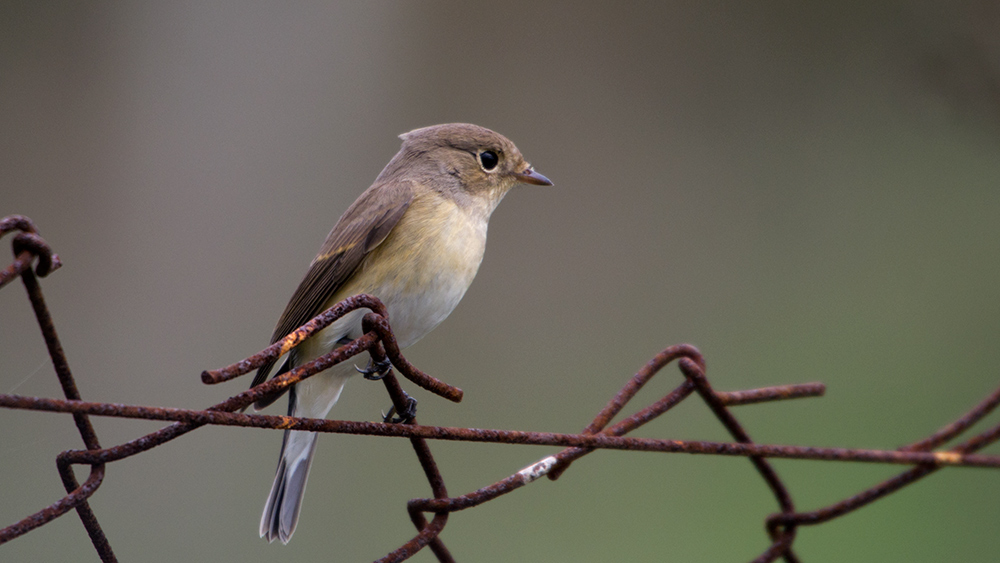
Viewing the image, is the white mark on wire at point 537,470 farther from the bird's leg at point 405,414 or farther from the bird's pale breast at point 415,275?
the bird's pale breast at point 415,275

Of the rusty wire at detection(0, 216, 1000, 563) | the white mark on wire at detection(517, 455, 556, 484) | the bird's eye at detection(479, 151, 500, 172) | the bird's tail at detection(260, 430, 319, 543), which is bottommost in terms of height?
the bird's tail at detection(260, 430, 319, 543)

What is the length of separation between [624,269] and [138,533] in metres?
2.04

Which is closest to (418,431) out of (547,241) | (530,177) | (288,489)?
(288,489)

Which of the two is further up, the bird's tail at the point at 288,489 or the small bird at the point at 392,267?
the small bird at the point at 392,267

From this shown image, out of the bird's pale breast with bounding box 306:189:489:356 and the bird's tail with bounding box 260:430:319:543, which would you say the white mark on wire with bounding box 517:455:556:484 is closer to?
the bird's pale breast with bounding box 306:189:489:356

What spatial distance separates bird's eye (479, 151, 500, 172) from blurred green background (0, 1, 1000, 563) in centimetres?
117

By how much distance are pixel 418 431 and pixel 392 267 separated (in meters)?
0.88

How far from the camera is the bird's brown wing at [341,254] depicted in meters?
1.66

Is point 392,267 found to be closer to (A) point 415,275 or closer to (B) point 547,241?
(A) point 415,275

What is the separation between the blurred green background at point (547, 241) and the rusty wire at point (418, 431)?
150 cm

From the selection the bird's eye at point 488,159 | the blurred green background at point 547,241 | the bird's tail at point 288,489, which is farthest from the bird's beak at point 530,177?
the blurred green background at point 547,241

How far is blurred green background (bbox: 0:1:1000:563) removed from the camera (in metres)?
2.69

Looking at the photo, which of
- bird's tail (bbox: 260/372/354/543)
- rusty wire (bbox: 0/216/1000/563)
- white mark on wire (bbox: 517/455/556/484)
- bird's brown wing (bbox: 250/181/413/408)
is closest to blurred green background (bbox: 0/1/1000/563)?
bird's tail (bbox: 260/372/354/543)

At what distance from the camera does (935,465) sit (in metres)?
1.02
